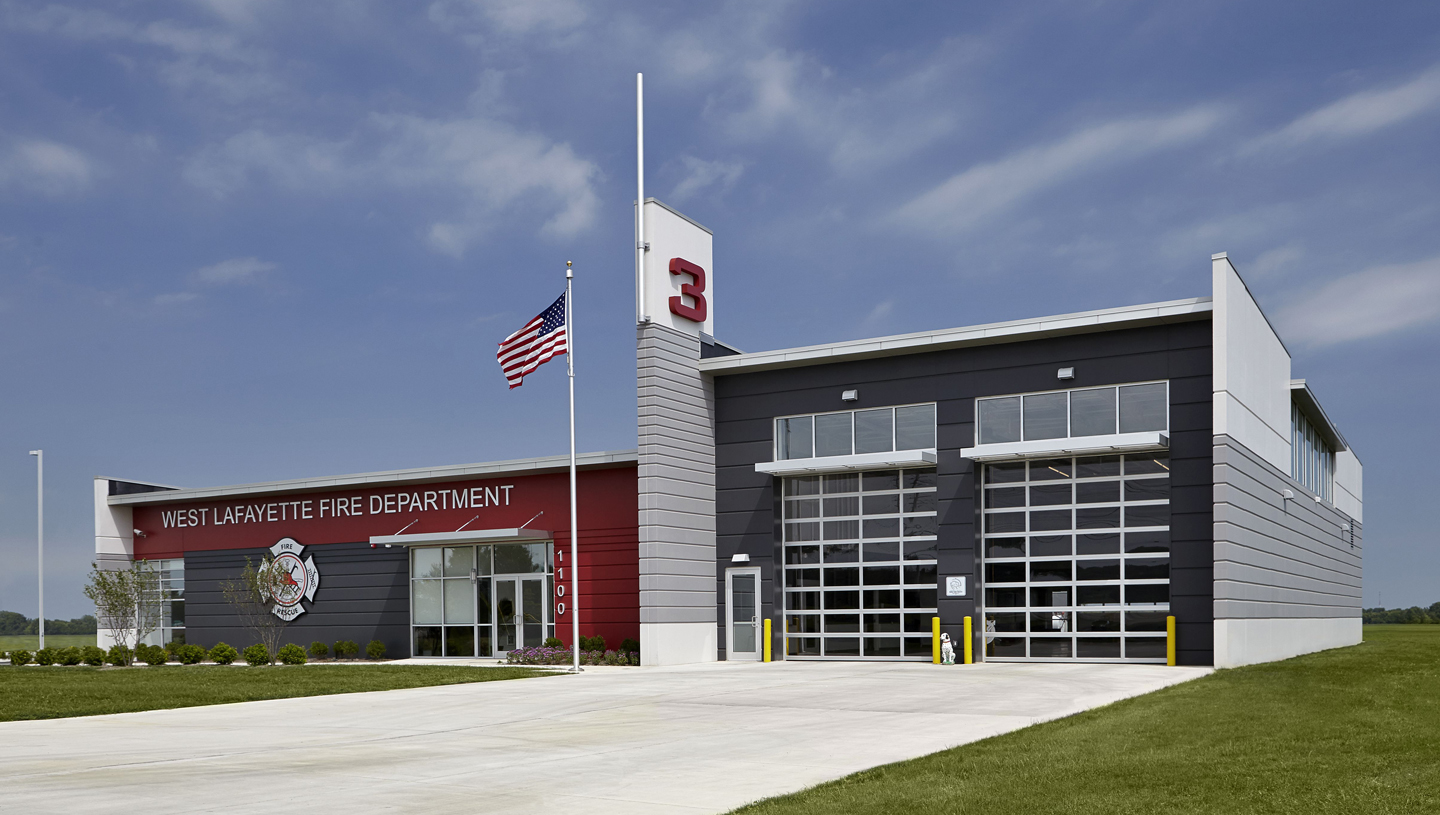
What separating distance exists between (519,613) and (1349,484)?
111 feet

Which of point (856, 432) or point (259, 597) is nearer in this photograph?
point (856, 432)

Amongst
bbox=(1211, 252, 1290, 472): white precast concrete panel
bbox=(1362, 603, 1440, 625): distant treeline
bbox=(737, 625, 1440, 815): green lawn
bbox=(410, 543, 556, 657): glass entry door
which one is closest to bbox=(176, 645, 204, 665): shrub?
bbox=(410, 543, 556, 657): glass entry door

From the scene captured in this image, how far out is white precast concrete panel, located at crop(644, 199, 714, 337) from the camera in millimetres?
29375

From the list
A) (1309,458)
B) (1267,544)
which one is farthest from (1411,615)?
(1267,544)

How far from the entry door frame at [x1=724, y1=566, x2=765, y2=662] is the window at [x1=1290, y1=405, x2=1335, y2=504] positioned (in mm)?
14966

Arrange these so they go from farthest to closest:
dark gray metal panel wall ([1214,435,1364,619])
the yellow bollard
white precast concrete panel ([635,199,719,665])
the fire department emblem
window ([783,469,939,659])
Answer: the fire department emblem < white precast concrete panel ([635,199,719,665]) < window ([783,469,939,659]) < the yellow bollard < dark gray metal panel wall ([1214,435,1364,619])

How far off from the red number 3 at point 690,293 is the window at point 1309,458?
16549mm

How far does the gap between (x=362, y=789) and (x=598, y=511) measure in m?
22.1

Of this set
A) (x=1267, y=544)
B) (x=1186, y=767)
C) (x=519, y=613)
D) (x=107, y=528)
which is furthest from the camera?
(x=107, y=528)

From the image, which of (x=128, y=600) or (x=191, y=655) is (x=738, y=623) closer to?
(x=191, y=655)

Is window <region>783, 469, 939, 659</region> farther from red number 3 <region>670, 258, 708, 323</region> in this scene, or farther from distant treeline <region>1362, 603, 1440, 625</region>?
distant treeline <region>1362, 603, 1440, 625</region>

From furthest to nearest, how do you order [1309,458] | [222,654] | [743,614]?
[1309,458] → [222,654] → [743,614]

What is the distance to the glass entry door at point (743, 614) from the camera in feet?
99.6

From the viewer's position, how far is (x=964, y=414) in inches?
1110
